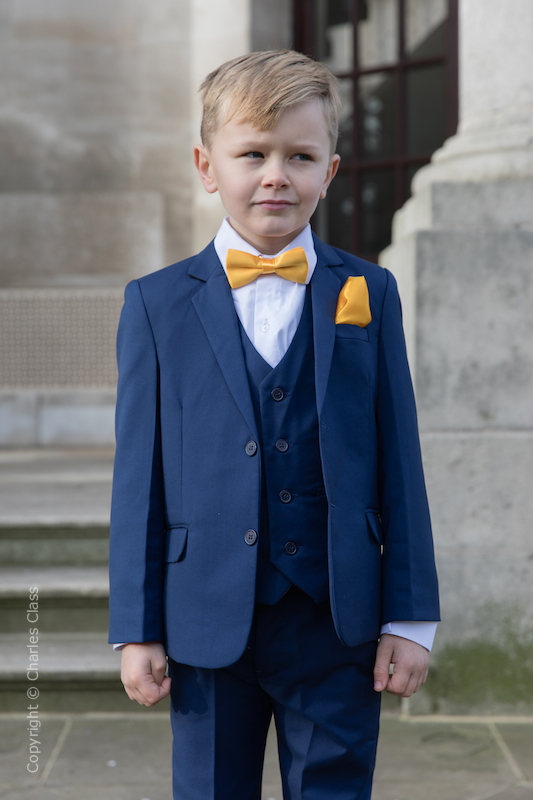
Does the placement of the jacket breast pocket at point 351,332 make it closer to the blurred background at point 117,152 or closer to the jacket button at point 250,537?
the jacket button at point 250,537

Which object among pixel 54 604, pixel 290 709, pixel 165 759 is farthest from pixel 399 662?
pixel 54 604

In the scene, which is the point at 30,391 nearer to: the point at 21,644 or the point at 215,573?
the point at 21,644

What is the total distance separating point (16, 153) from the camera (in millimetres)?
6438

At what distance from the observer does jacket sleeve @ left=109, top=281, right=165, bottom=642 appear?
148 cm

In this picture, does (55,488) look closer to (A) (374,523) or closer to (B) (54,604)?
(B) (54,604)

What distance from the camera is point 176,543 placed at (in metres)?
1.50

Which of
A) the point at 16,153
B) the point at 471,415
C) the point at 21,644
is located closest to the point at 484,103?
the point at 471,415

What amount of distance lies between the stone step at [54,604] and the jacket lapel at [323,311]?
2.11 metres

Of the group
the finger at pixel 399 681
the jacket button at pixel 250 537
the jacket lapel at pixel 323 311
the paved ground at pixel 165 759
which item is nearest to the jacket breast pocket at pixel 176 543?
the jacket button at pixel 250 537

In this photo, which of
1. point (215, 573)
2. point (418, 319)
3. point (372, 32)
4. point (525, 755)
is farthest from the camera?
point (372, 32)

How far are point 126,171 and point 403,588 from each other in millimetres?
5412

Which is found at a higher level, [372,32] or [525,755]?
[372,32]

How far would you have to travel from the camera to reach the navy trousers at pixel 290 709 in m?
1.50

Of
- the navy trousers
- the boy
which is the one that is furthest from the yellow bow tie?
the navy trousers
